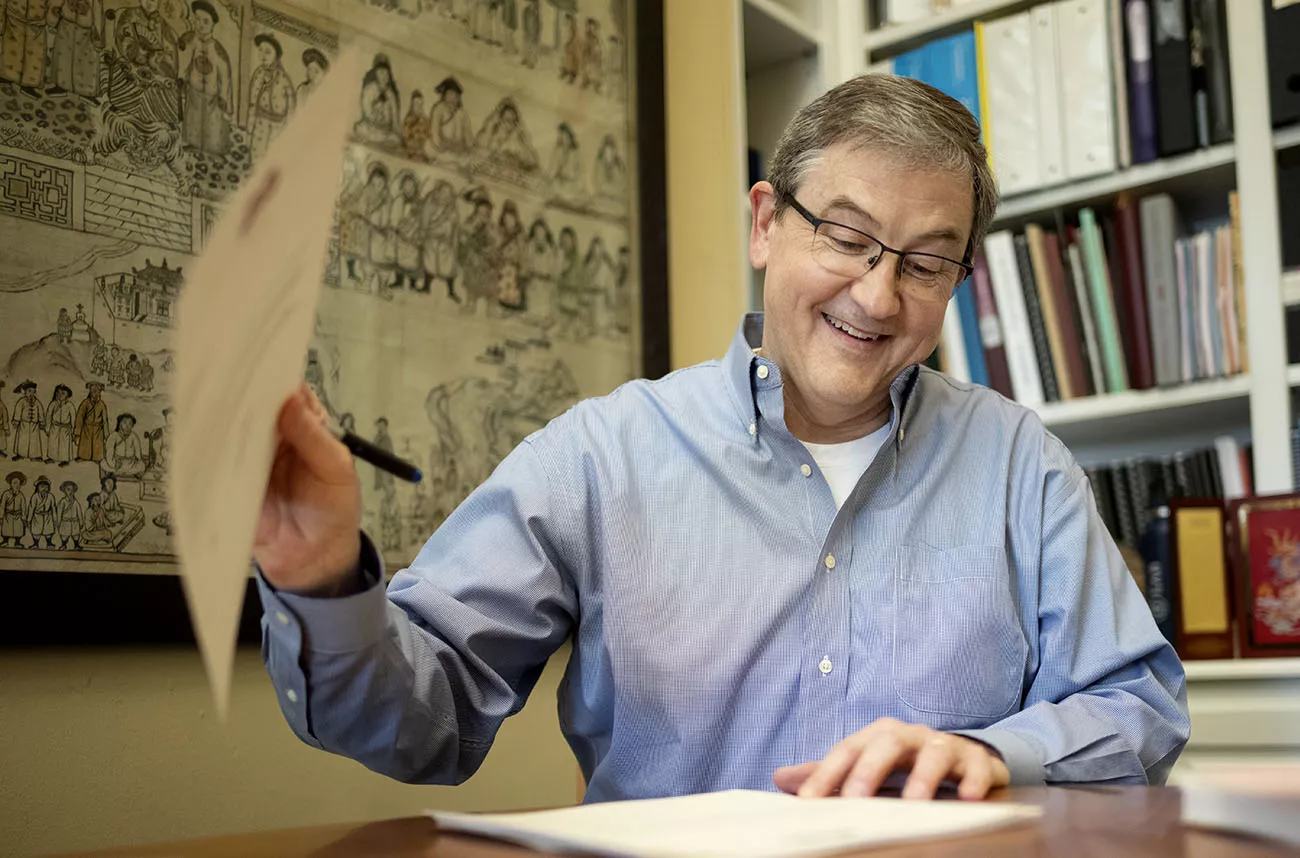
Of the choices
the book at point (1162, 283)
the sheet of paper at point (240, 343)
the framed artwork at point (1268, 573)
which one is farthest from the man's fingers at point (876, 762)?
the book at point (1162, 283)

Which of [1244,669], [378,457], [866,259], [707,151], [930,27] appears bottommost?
[1244,669]

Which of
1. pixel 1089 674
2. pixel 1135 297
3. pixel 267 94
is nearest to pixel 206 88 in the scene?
pixel 267 94

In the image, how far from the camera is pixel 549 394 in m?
1.76

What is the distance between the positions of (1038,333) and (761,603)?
1159 mm

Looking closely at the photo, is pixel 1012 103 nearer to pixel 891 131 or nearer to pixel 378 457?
pixel 891 131

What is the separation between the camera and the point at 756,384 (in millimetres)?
1303

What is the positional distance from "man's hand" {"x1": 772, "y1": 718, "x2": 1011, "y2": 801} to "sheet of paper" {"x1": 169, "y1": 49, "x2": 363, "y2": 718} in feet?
1.39

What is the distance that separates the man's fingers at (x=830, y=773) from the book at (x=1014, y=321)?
1.42 m

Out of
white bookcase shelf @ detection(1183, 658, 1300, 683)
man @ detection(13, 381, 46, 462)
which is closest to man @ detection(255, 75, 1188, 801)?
man @ detection(13, 381, 46, 462)

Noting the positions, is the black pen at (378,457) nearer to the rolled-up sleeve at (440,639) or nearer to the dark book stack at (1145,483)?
the rolled-up sleeve at (440,639)

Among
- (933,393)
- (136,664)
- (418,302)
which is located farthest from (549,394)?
(136,664)

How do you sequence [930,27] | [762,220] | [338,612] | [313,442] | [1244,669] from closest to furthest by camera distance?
[313,442] < [338,612] < [762,220] < [1244,669] < [930,27]

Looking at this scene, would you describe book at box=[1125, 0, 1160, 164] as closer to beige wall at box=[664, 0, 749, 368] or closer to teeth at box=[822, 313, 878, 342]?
beige wall at box=[664, 0, 749, 368]

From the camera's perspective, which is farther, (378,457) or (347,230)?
(347,230)
